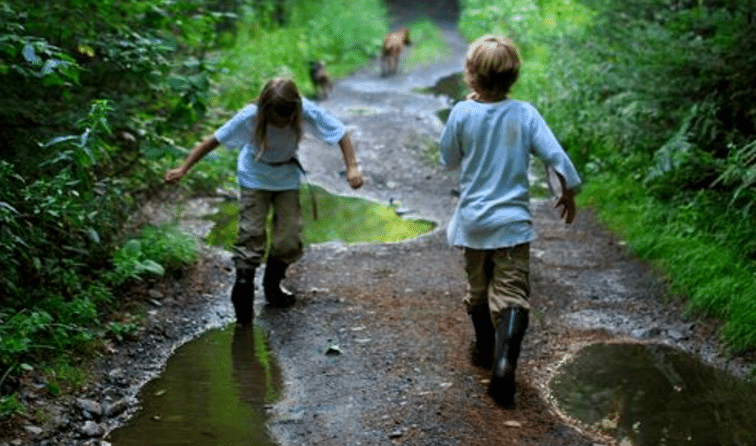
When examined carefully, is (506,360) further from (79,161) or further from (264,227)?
(79,161)

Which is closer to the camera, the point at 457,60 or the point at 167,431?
the point at 167,431

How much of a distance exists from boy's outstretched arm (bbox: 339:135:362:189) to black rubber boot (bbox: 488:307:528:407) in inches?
60.2

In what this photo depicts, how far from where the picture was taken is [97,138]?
5.82 metres

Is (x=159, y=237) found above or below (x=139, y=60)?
below

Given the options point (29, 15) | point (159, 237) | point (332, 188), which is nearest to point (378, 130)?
point (332, 188)

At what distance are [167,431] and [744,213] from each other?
445cm

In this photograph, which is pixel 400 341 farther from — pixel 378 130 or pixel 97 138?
pixel 378 130

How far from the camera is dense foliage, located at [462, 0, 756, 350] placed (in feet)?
23.2

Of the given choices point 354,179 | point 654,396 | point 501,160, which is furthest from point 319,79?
point 654,396

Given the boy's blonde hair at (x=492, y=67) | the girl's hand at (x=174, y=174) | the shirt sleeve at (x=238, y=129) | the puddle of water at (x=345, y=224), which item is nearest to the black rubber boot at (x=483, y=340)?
the boy's blonde hair at (x=492, y=67)

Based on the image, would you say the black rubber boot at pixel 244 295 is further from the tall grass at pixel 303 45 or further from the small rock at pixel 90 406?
the tall grass at pixel 303 45

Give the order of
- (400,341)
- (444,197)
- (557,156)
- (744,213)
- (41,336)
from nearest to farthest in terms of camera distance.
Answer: (557,156), (41,336), (400,341), (744,213), (444,197)

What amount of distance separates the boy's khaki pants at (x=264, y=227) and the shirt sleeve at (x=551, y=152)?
2.12 metres

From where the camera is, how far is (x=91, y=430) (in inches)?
192
